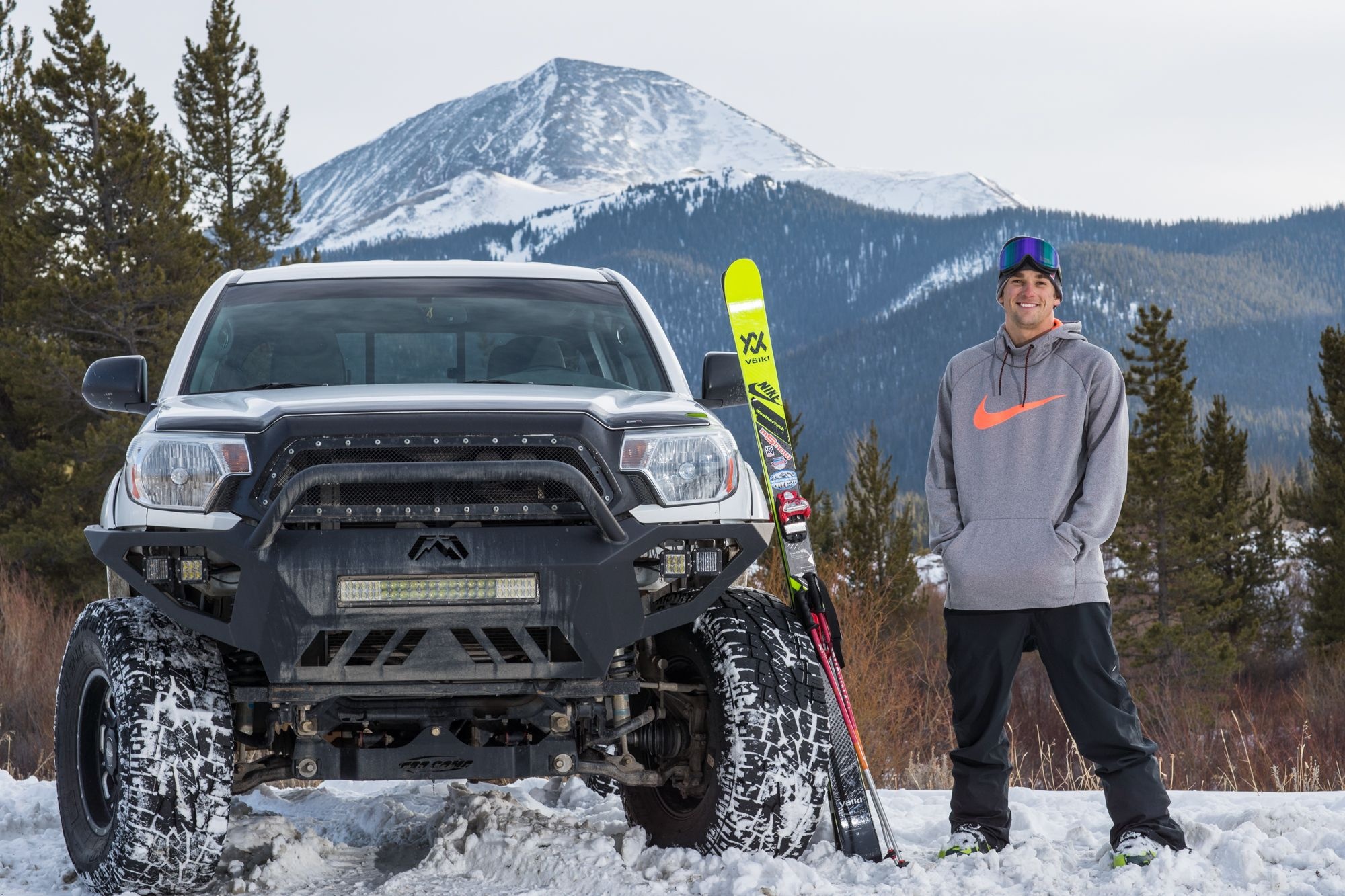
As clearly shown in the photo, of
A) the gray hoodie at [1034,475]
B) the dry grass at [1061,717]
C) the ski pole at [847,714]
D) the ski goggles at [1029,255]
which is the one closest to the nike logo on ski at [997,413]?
the gray hoodie at [1034,475]

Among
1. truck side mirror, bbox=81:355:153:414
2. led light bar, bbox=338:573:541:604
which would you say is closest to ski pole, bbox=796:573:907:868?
led light bar, bbox=338:573:541:604

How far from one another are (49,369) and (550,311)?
26.6 meters

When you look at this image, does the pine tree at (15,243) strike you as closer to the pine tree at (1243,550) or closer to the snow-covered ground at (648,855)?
the snow-covered ground at (648,855)

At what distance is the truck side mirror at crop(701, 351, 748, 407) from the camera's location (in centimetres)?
507

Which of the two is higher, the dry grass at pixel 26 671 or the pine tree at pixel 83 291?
the pine tree at pixel 83 291

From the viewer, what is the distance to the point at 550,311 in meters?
5.05

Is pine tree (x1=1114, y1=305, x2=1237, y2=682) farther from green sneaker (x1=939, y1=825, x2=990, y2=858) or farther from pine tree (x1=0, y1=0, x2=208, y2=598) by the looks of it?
green sneaker (x1=939, y1=825, x2=990, y2=858)

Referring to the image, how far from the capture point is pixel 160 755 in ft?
11.9

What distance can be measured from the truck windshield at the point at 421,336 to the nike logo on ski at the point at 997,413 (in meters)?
1.12

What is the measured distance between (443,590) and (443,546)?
0.12m

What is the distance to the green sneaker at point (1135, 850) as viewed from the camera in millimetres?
4051

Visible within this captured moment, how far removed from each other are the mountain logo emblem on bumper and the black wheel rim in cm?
116

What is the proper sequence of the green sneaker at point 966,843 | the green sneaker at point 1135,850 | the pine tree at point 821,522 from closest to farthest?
the green sneaker at point 1135,850 < the green sneaker at point 966,843 < the pine tree at point 821,522

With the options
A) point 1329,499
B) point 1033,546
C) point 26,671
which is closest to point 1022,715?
point 1329,499
